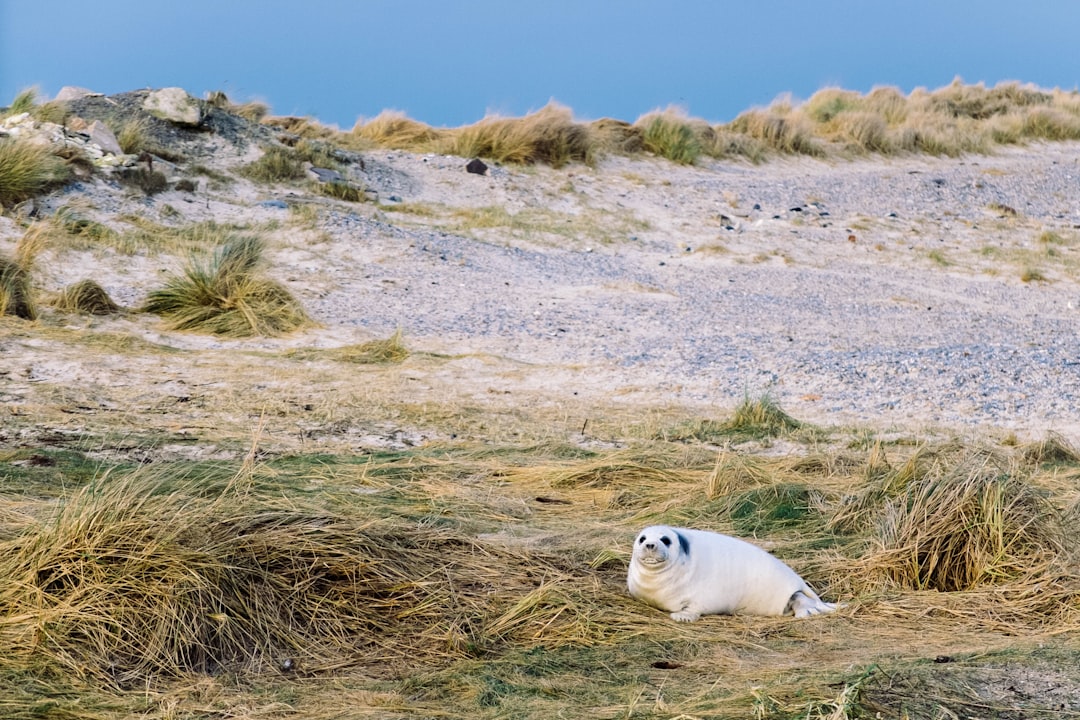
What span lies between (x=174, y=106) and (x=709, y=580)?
13.8 metres

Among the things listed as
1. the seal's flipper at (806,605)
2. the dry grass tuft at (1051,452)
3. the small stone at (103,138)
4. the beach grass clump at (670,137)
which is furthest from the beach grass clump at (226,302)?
the beach grass clump at (670,137)

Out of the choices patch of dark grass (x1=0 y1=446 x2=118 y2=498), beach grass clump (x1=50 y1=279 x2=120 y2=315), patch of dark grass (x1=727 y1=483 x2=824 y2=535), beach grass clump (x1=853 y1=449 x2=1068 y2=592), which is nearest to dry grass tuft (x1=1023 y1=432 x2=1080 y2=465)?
patch of dark grass (x1=727 y1=483 x2=824 y2=535)

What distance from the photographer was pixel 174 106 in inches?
636

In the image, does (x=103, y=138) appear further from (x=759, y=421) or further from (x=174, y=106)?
(x=759, y=421)

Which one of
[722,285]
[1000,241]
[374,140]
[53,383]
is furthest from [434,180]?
[53,383]

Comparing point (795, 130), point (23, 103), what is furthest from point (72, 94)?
point (795, 130)

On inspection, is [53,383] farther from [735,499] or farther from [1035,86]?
[1035,86]

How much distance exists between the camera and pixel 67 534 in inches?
148

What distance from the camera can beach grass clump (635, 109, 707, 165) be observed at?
20.0 m

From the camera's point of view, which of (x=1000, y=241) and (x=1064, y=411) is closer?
(x=1064, y=411)

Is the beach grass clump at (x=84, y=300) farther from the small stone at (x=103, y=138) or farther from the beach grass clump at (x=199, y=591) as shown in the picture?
the beach grass clump at (x=199, y=591)

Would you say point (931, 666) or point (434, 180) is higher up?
point (434, 180)

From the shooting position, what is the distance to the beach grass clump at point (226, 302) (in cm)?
1001

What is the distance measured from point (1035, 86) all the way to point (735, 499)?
3013 cm
